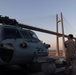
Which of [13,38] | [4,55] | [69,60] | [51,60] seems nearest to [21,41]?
[13,38]

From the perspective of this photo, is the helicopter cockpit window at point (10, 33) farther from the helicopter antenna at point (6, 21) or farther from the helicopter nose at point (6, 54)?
the helicopter antenna at point (6, 21)

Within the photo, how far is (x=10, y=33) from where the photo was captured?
21.4 ft

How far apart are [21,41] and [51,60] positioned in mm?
1193

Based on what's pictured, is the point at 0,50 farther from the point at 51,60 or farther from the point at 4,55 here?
the point at 51,60

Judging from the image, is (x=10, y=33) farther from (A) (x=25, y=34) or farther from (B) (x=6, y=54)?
(B) (x=6, y=54)

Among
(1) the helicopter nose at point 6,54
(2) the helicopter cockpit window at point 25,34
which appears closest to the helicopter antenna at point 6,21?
(2) the helicopter cockpit window at point 25,34

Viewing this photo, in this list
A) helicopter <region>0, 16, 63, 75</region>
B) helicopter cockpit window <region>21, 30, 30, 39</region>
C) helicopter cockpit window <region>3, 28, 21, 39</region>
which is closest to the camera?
helicopter <region>0, 16, 63, 75</region>

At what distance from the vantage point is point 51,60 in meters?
5.71

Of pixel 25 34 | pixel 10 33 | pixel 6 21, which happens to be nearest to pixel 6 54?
pixel 10 33

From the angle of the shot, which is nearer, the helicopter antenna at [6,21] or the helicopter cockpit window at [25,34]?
the helicopter cockpit window at [25,34]

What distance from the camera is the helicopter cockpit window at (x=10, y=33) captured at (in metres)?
6.37

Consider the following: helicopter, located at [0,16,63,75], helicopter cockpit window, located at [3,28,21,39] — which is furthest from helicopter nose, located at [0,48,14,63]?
helicopter cockpit window, located at [3,28,21,39]

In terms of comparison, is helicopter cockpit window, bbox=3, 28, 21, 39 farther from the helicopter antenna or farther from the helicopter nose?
the helicopter antenna

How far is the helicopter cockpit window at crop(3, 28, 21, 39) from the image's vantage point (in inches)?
251
